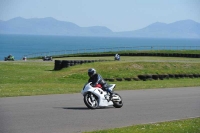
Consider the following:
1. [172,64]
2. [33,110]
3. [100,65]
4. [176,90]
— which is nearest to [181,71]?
A: [172,64]

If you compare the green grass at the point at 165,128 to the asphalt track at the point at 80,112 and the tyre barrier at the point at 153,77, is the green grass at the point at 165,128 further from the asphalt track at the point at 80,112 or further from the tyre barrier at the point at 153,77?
the tyre barrier at the point at 153,77

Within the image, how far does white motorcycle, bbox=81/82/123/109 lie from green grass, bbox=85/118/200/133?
3.56m

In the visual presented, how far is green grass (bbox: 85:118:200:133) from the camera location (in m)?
11.9

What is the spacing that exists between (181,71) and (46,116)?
21.2 meters

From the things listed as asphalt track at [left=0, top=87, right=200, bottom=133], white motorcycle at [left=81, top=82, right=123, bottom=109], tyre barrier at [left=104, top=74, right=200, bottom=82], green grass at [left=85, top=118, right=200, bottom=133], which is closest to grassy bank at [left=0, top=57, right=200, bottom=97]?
tyre barrier at [left=104, top=74, right=200, bottom=82]

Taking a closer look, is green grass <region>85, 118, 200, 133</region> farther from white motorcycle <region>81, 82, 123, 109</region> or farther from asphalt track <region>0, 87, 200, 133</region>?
white motorcycle <region>81, 82, 123, 109</region>

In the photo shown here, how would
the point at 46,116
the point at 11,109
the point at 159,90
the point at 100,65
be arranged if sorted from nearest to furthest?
the point at 46,116 < the point at 11,109 < the point at 159,90 < the point at 100,65

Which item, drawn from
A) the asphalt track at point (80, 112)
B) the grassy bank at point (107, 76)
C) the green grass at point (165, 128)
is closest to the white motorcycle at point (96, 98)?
the asphalt track at point (80, 112)

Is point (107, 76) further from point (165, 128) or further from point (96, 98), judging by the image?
point (165, 128)

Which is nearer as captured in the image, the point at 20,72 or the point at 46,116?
the point at 46,116

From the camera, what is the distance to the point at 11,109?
617 inches

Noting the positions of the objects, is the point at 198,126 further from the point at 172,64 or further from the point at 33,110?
the point at 172,64

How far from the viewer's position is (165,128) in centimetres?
1246

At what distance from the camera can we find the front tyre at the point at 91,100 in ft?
54.8
